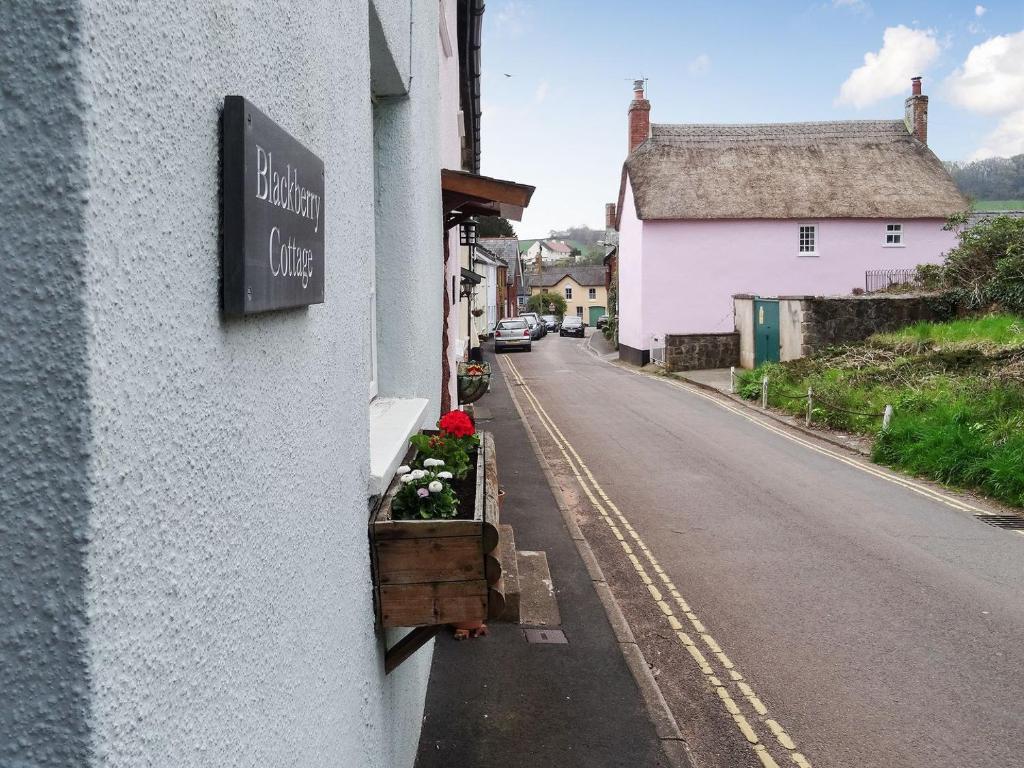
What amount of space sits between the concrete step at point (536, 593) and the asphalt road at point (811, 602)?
0.71 metres

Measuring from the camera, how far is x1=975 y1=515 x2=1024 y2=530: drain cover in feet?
33.3

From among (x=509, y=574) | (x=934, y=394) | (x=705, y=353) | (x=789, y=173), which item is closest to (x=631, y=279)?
(x=789, y=173)

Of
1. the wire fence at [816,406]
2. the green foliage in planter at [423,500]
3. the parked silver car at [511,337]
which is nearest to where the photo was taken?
the green foliage in planter at [423,500]

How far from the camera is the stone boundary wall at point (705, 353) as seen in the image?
28844 millimetres

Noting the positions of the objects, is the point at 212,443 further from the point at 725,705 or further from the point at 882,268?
the point at 882,268

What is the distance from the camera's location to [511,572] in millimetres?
4891

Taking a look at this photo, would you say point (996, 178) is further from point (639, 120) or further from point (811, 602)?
point (811, 602)

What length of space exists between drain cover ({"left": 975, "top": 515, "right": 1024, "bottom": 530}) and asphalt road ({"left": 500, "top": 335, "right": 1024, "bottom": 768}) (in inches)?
10.6

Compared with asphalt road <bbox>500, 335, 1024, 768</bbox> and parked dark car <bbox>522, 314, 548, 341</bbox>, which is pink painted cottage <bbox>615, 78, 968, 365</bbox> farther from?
parked dark car <bbox>522, 314, 548, 341</bbox>

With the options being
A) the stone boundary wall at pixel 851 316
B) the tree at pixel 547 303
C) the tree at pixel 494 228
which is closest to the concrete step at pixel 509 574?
the stone boundary wall at pixel 851 316

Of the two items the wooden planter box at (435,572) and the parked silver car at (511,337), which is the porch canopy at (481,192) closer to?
the wooden planter box at (435,572)

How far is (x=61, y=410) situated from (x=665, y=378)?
2735 cm

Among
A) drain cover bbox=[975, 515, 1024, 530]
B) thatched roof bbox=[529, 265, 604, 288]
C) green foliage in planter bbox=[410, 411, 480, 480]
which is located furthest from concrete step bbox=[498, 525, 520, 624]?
thatched roof bbox=[529, 265, 604, 288]

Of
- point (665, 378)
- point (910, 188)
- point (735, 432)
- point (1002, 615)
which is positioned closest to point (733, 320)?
point (665, 378)
